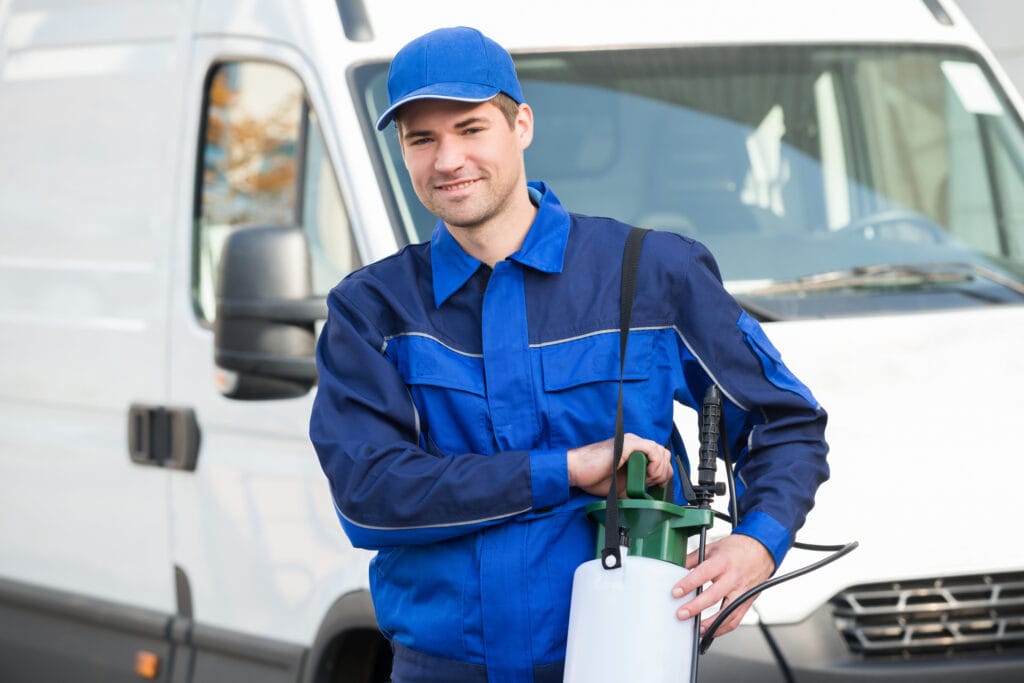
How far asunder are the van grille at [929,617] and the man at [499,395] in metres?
0.55

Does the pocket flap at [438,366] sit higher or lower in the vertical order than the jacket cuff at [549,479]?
higher

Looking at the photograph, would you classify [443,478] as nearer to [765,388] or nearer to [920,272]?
[765,388]

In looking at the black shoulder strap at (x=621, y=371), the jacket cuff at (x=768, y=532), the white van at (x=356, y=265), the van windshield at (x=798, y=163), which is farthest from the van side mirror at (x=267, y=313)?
the jacket cuff at (x=768, y=532)

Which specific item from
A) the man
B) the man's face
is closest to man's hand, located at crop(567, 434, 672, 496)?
the man

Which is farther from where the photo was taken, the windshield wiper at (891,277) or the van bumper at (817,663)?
the windshield wiper at (891,277)

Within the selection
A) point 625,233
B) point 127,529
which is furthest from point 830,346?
point 127,529

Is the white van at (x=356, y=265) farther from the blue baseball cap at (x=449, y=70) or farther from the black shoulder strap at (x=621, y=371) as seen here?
the blue baseball cap at (x=449, y=70)

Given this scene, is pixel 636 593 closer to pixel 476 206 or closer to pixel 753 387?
pixel 753 387

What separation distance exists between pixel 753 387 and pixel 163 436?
2.31m

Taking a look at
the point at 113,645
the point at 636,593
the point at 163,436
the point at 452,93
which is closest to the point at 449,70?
the point at 452,93

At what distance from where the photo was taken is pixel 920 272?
13.2 ft

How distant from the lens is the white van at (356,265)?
3344mm

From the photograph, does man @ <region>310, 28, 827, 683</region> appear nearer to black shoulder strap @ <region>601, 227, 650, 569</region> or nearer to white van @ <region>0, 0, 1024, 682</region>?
black shoulder strap @ <region>601, 227, 650, 569</region>

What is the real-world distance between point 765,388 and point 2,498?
3295 mm
